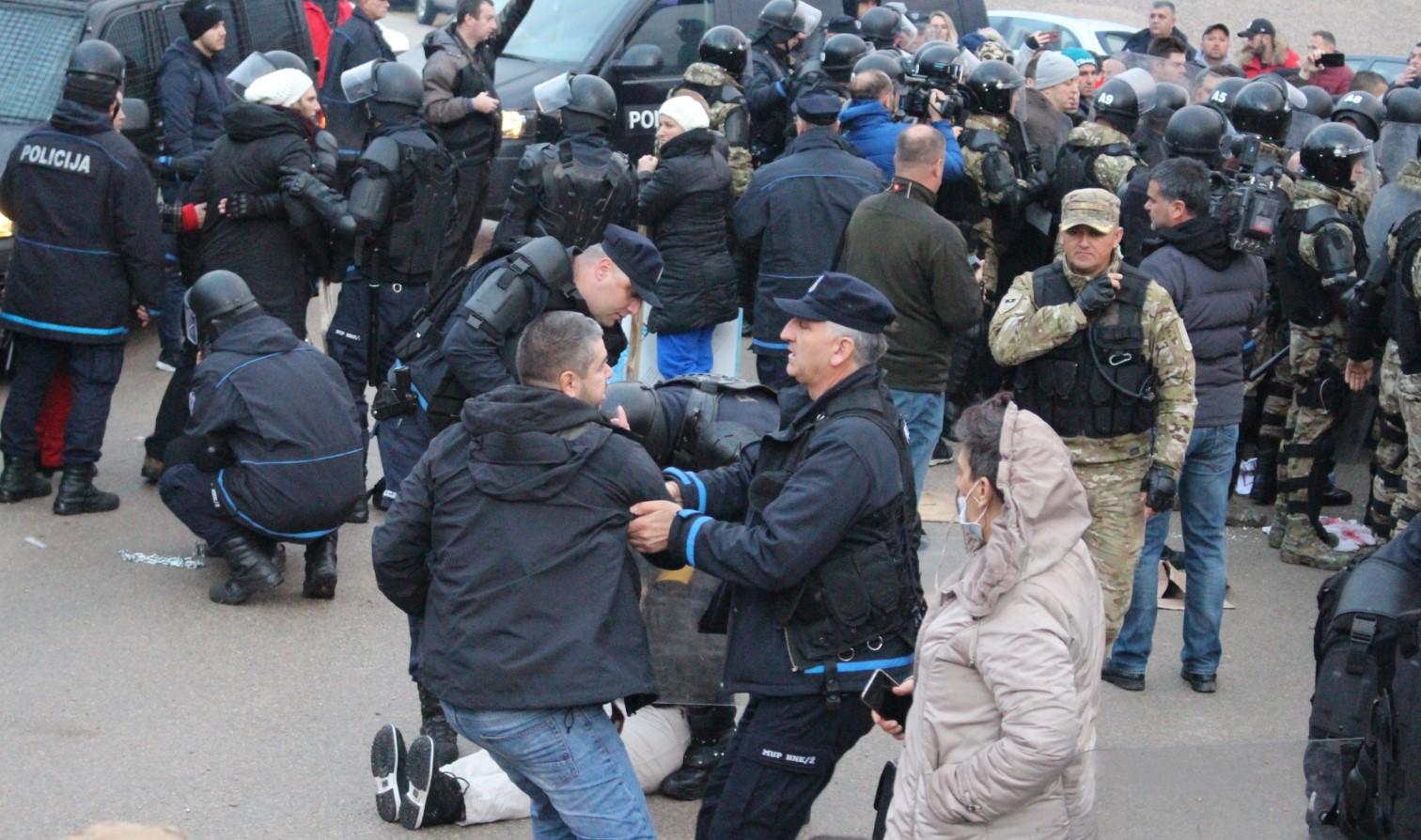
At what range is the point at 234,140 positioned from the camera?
7.84 metres

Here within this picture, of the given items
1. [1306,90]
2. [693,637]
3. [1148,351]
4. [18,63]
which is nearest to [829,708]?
[693,637]

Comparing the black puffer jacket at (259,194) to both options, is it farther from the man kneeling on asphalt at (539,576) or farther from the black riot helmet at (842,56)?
the man kneeling on asphalt at (539,576)

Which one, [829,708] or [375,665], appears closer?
[829,708]

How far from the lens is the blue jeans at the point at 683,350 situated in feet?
28.1

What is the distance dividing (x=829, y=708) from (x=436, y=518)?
3.46ft

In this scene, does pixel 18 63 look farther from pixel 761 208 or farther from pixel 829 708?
pixel 829 708

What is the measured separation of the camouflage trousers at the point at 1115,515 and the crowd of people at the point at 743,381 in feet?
0.04

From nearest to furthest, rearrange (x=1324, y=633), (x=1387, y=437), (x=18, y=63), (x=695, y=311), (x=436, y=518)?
(x=436, y=518), (x=1324, y=633), (x=1387, y=437), (x=695, y=311), (x=18, y=63)

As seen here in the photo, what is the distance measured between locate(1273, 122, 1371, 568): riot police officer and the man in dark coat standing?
201cm

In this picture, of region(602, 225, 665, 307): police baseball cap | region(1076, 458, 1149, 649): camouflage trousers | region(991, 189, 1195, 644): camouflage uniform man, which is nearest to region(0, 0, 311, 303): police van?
region(602, 225, 665, 307): police baseball cap

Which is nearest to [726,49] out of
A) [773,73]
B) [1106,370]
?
[773,73]

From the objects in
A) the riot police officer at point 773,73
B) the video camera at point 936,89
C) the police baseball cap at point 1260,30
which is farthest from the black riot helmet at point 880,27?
the police baseball cap at point 1260,30

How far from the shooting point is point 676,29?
507 inches

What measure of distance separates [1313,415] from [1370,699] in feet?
14.7
